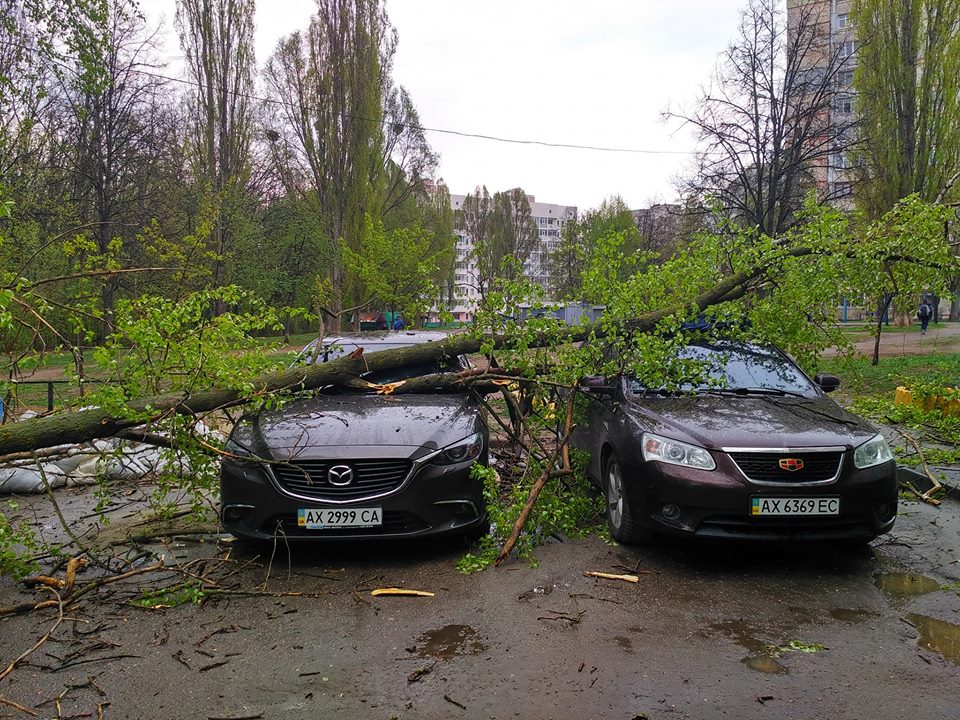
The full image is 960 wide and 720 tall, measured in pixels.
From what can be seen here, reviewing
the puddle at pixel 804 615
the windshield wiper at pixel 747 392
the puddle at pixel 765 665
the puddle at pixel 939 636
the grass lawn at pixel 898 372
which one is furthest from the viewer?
the grass lawn at pixel 898 372

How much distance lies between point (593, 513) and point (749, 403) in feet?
4.90

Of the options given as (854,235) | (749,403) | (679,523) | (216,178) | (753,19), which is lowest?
(679,523)

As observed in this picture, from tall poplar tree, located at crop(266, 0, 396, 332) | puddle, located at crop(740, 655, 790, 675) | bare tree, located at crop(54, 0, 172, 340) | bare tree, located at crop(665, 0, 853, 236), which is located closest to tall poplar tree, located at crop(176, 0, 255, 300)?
tall poplar tree, located at crop(266, 0, 396, 332)

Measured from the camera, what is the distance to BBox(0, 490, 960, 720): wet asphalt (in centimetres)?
306

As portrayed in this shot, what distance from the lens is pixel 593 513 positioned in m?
5.82

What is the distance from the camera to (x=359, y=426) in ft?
16.4

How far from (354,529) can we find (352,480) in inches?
12.1

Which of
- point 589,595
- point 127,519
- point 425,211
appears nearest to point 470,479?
point 589,595

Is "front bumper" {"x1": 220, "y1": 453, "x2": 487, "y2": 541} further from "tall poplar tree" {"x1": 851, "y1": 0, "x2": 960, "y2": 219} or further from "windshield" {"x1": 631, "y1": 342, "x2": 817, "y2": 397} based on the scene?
"tall poplar tree" {"x1": 851, "y1": 0, "x2": 960, "y2": 219}

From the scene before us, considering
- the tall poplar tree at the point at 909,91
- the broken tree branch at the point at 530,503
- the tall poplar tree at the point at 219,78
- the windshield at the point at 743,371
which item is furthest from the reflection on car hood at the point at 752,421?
the tall poplar tree at the point at 219,78

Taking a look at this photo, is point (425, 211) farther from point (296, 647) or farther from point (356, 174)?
point (296, 647)

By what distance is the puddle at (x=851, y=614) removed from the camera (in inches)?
154

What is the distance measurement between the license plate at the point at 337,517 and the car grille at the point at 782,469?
2303 millimetres

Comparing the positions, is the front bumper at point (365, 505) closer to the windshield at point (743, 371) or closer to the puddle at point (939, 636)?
the windshield at point (743, 371)
